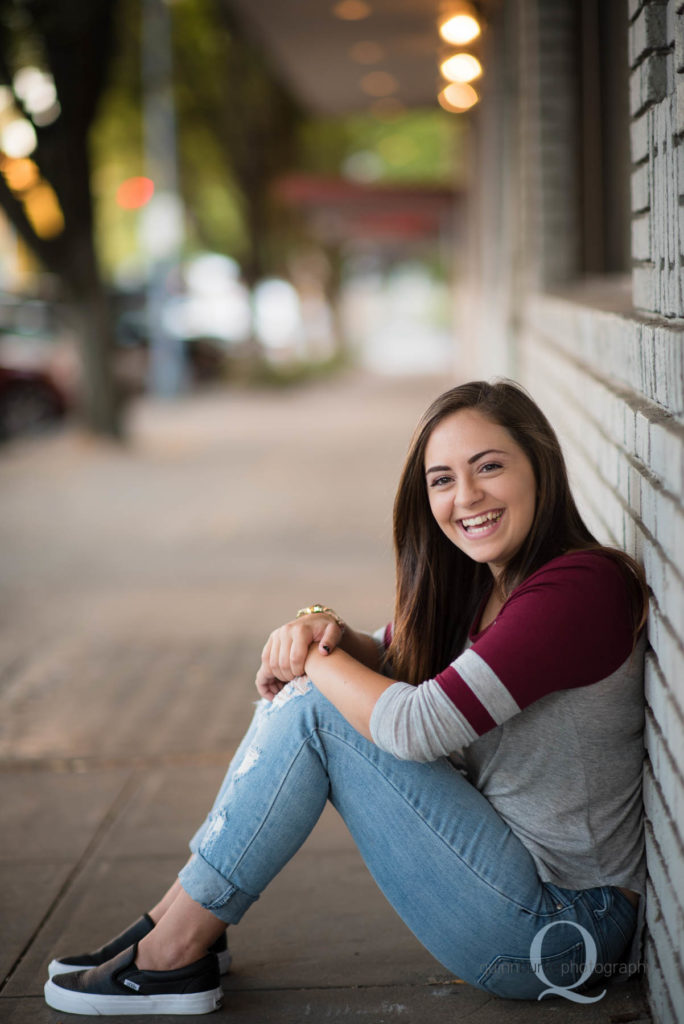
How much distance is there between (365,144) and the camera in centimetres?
3816

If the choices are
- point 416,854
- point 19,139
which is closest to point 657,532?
point 416,854

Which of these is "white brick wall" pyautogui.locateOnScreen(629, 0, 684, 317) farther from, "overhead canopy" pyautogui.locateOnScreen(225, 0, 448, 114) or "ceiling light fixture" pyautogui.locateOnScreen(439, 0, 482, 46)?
"overhead canopy" pyautogui.locateOnScreen(225, 0, 448, 114)

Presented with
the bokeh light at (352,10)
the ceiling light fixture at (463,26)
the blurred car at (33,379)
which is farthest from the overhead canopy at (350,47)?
the blurred car at (33,379)

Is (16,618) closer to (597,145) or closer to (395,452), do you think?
(597,145)

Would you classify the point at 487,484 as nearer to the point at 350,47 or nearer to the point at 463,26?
the point at 463,26

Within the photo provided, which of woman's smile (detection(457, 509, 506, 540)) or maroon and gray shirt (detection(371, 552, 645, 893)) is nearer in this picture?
maroon and gray shirt (detection(371, 552, 645, 893))

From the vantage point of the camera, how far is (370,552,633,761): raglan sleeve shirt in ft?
7.63

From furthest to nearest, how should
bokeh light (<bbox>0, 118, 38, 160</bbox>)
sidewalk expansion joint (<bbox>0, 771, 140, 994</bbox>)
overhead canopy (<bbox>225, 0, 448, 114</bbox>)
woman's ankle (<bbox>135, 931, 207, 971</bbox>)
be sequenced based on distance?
bokeh light (<bbox>0, 118, 38, 160</bbox>) → overhead canopy (<bbox>225, 0, 448, 114</bbox>) → sidewalk expansion joint (<bbox>0, 771, 140, 994</bbox>) → woman's ankle (<bbox>135, 931, 207, 971</bbox>)

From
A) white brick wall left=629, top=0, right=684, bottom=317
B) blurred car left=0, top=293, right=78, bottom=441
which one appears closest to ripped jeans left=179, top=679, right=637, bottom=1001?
white brick wall left=629, top=0, right=684, bottom=317

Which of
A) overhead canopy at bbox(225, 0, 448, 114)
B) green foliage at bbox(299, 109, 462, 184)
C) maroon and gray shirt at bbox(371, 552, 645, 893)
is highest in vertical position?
green foliage at bbox(299, 109, 462, 184)

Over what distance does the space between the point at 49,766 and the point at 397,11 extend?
10654 mm

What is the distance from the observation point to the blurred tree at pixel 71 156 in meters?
13.1

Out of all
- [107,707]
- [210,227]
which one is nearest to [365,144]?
[210,227]

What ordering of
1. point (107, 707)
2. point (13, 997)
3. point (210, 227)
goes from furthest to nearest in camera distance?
point (210, 227)
point (107, 707)
point (13, 997)
